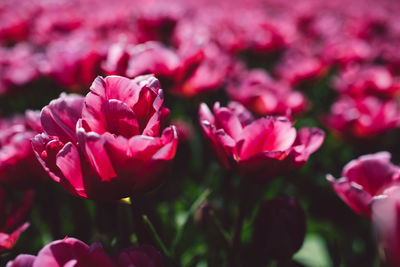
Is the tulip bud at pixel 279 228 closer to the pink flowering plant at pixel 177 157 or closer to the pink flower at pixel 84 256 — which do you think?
the pink flowering plant at pixel 177 157

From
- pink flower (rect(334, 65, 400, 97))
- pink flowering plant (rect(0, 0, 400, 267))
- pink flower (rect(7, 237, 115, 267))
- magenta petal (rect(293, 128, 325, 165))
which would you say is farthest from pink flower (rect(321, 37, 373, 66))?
pink flower (rect(7, 237, 115, 267))

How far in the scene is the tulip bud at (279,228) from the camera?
1.56 ft

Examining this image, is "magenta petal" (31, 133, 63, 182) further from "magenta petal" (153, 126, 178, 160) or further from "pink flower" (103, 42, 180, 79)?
"pink flower" (103, 42, 180, 79)

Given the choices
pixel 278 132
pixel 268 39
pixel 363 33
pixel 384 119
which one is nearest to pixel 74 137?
pixel 278 132

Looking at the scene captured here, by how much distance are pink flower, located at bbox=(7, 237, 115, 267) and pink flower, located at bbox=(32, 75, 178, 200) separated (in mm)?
48

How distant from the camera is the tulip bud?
48 centimetres

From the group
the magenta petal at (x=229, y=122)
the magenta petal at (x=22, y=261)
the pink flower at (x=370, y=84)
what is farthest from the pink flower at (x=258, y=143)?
the pink flower at (x=370, y=84)

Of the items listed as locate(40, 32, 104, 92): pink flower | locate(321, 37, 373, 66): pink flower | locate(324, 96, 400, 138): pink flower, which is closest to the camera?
locate(40, 32, 104, 92): pink flower

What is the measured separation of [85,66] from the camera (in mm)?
805

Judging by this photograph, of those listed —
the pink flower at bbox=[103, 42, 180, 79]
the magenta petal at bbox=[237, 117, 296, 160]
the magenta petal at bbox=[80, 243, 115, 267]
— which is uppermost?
the pink flower at bbox=[103, 42, 180, 79]

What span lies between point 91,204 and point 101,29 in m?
1.13

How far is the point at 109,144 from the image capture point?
347 mm

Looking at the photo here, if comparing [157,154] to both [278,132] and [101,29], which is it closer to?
[278,132]

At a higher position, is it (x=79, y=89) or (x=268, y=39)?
(x=79, y=89)
